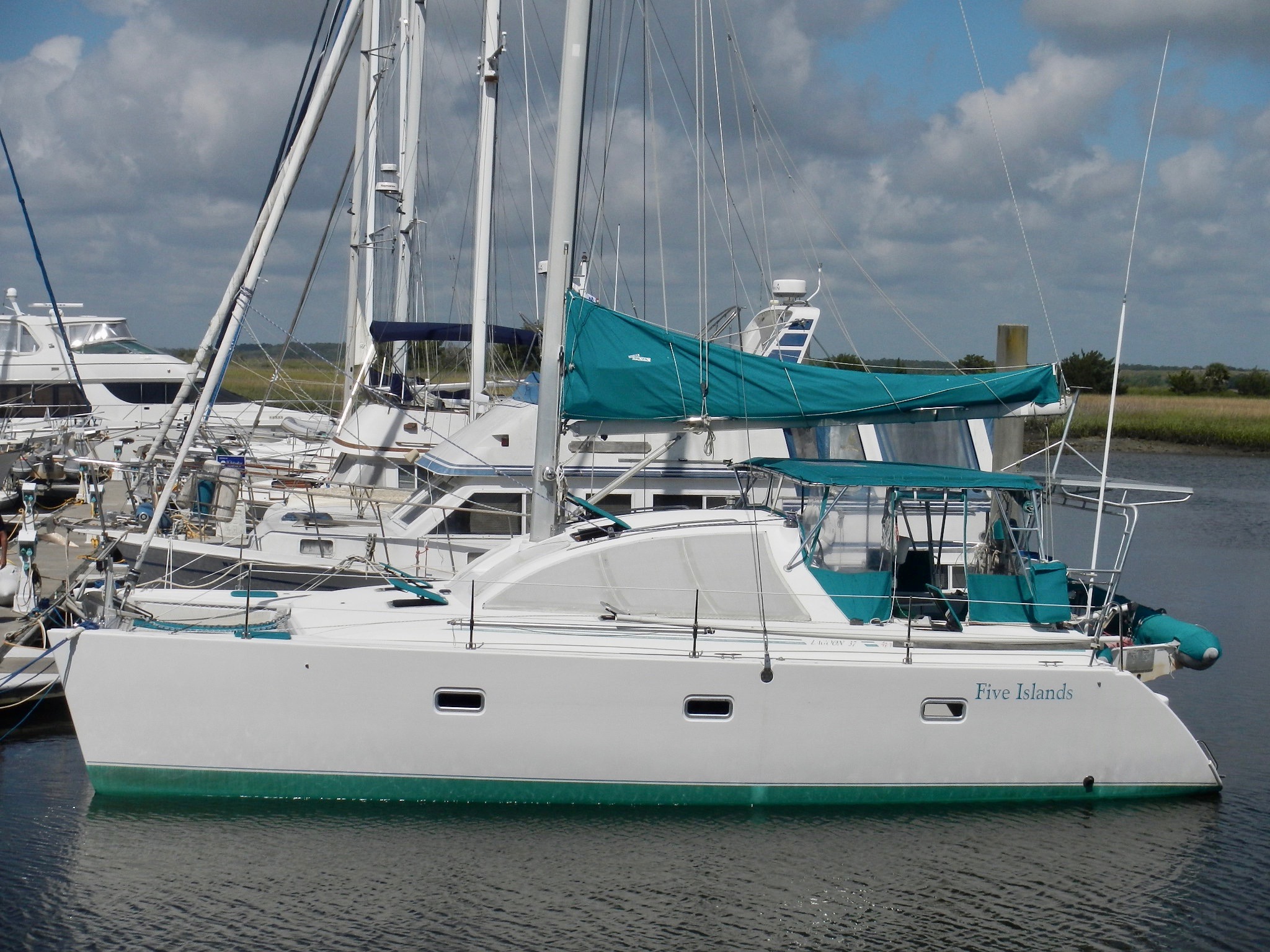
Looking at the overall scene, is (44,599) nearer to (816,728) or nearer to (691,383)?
(691,383)

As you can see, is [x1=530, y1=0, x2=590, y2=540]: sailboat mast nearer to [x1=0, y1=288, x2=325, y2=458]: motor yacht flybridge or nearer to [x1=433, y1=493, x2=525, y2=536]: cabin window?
[x1=433, y1=493, x2=525, y2=536]: cabin window

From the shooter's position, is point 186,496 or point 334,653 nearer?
point 334,653

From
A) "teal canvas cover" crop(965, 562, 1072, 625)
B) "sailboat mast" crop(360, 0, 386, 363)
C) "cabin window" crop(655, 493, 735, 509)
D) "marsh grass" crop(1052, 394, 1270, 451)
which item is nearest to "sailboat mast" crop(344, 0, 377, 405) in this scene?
"sailboat mast" crop(360, 0, 386, 363)

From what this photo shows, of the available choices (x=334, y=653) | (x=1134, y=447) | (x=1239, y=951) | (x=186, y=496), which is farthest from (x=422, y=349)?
(x=1134, y=447)

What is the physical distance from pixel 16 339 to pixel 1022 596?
91.0ft

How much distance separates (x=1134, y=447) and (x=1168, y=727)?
139 feet

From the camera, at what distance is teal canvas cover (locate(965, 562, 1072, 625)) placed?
1034 cm

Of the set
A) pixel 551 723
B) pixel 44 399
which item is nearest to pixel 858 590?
pixel 551 723

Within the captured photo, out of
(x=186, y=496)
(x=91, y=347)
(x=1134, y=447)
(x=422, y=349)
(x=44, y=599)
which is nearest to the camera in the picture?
(x=44, y=599)

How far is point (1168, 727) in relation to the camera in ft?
32.3

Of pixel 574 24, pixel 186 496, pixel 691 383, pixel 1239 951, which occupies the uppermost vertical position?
pixel 574 24

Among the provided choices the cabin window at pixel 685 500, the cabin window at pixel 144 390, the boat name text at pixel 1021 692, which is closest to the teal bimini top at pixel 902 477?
the boat name text at pixel 1021 692

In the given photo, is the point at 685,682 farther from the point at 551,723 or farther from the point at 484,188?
the point at 484,188

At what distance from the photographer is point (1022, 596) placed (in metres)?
10.4
